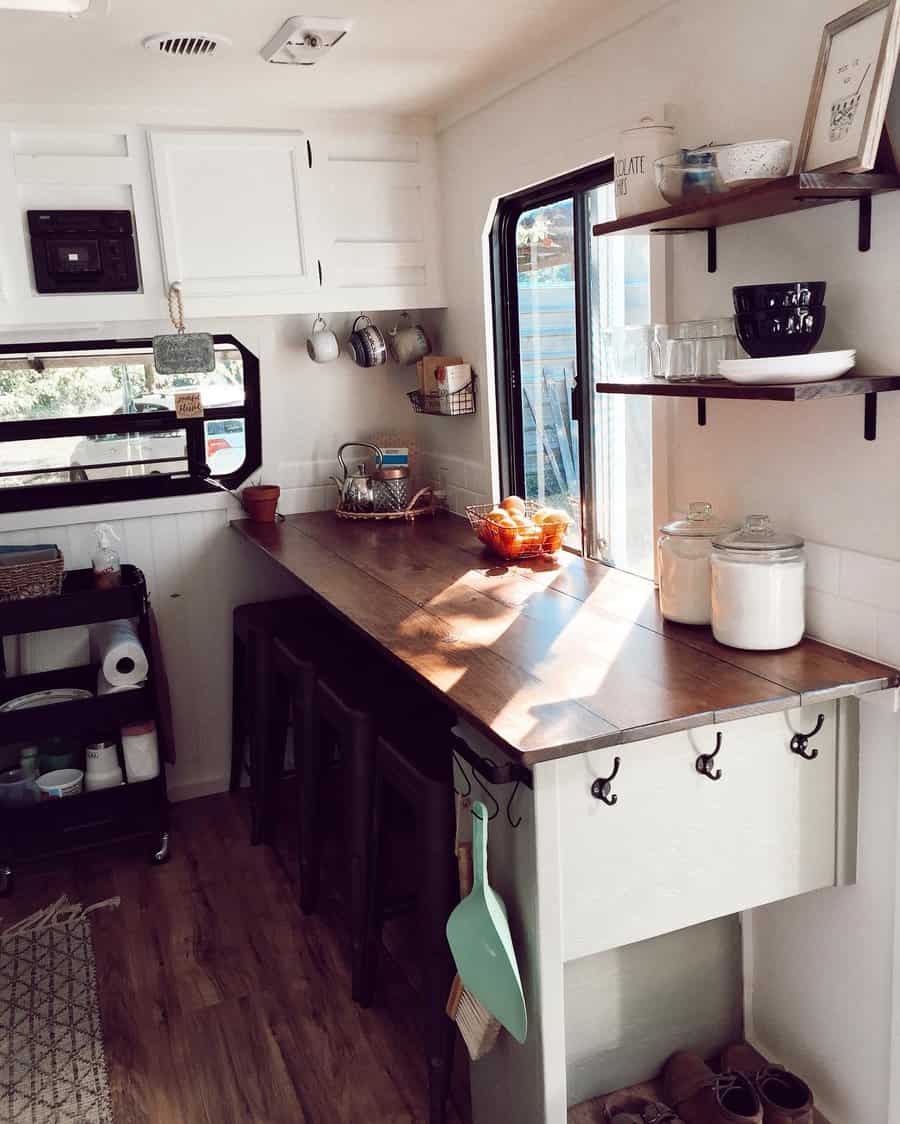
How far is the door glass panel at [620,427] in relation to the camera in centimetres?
270

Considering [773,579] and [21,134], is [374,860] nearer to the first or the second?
[773,579]

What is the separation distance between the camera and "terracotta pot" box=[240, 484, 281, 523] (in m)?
3.59

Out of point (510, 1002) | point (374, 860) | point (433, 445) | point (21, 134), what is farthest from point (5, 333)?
point (510, 1002)

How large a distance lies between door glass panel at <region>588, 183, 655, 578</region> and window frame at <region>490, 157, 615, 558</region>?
0.02m

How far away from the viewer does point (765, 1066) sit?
214 cm

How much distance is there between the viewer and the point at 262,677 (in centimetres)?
322

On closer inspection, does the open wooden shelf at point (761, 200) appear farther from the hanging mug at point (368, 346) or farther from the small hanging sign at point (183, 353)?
the small hanging sign at point (183, 353)

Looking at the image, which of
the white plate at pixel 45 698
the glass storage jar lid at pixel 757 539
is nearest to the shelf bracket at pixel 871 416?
the glass storage jar lid at pixel 757 539

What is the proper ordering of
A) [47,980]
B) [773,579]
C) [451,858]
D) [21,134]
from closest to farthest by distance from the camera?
[773,579] < [451,858] < [47,980] < [21,134]

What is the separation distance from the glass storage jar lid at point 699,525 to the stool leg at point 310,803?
44.8 inches

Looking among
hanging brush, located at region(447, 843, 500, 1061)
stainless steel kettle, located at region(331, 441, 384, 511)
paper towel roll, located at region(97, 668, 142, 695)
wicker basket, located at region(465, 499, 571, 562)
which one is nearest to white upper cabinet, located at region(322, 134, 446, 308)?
stainless steel kettle, located at region(331, 441, 384, 511)

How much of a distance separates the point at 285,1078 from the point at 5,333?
7.66 ft

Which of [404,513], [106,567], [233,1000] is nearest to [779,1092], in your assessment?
[233,1000]

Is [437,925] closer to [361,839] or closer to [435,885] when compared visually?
[435,885]
